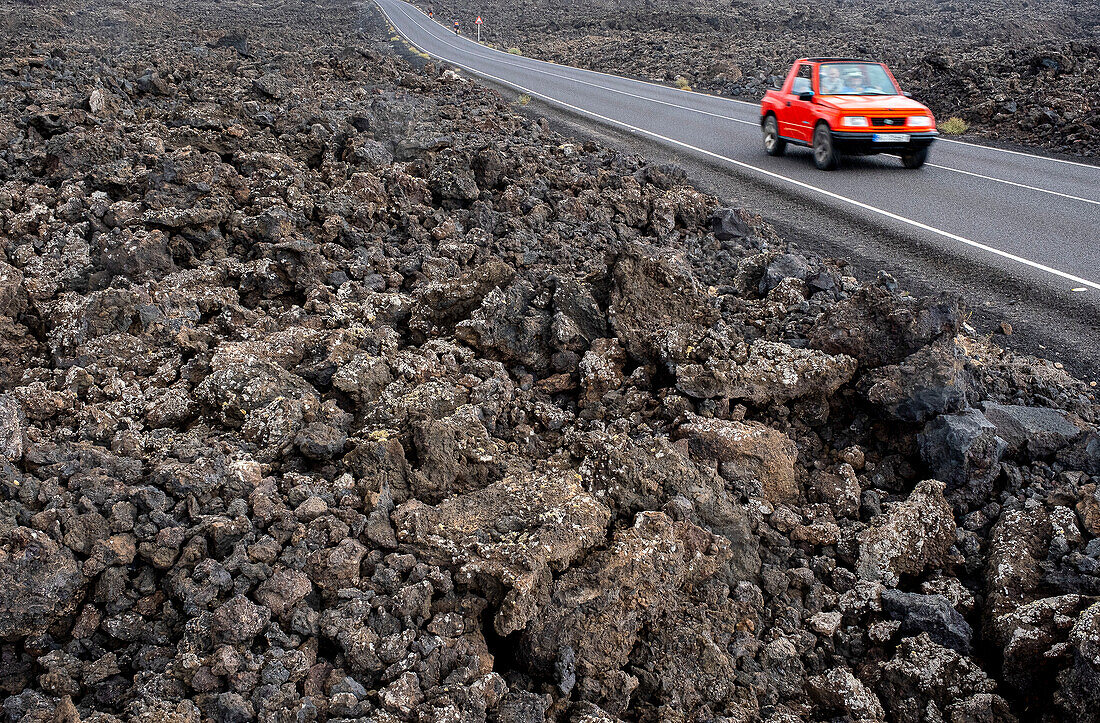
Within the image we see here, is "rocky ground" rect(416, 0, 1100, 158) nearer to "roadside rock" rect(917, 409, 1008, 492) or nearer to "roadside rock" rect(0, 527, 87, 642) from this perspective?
"roadside rock" rect(917, 409, 1008, 492)

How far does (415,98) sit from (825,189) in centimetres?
801

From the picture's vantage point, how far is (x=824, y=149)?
1282cm

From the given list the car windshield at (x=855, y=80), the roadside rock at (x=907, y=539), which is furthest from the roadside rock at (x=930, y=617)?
the car windshield at (x=855, y=80)

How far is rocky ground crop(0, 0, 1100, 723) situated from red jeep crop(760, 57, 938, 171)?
560 centimetres

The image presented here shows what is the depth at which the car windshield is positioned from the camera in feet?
42.9

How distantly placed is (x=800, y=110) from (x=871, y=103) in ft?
4.07

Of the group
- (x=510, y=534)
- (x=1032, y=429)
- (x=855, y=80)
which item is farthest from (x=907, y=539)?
(x=855, y=80)

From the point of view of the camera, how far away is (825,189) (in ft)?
38.1

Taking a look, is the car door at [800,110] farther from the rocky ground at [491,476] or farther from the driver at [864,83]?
the rocky ground at [491,476]

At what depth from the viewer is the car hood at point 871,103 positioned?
12344 mm

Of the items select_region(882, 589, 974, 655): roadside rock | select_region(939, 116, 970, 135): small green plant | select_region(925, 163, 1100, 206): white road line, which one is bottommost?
select_region(882, 589, 974, 655): roadside rock

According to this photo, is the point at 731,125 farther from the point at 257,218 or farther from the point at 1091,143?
the point at 257,218

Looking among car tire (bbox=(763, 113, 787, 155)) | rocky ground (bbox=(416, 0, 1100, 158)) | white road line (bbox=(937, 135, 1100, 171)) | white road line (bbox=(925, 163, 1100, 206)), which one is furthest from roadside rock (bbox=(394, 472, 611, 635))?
rocky ground (bbox=(416, 0, 1100, 158))

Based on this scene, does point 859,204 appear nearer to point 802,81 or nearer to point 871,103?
point 871,103
